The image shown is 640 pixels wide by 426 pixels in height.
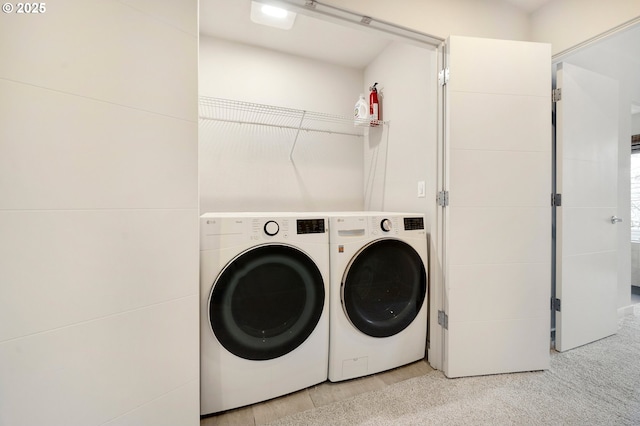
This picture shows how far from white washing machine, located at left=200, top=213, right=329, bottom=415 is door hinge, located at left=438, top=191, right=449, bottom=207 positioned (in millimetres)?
754

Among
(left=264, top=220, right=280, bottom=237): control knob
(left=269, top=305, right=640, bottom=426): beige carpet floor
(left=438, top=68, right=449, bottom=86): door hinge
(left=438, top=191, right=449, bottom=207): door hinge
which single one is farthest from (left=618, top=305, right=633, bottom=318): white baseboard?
(left=264, top=220, right=280, bottom=237): control knob

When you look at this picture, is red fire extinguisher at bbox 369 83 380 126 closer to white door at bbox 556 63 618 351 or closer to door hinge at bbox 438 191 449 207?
door hinge at bbox 438 191 449 207

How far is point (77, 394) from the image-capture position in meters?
0.87

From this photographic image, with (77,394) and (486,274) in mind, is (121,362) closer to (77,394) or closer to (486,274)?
(77,394)

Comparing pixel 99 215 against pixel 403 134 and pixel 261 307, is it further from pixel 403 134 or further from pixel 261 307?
pixel 403 134

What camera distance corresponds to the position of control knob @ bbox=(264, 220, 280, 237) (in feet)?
4.45

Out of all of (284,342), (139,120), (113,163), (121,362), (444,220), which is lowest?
(284,342)

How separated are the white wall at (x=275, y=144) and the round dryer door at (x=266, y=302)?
974 millimetres

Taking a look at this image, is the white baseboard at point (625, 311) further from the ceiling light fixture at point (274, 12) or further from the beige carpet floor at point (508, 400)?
the ceiling light fixture at point (274, 12)

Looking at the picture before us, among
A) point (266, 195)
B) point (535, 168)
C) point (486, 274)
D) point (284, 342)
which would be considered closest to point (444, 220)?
point (486, 274)

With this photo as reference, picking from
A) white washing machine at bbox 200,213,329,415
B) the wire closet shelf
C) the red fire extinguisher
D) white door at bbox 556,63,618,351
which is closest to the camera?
white washing machine at bbox 200,213,329,415

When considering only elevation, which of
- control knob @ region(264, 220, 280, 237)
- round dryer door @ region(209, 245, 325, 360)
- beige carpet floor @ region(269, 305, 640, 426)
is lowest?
beige carpet floor @ region(269, 305, 640, 426)

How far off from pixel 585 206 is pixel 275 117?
250cm

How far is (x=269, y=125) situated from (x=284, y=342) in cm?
172
